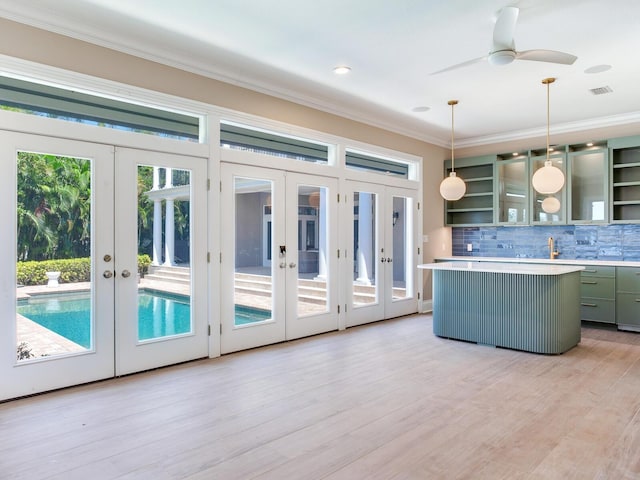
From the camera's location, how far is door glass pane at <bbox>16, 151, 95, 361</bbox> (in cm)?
328

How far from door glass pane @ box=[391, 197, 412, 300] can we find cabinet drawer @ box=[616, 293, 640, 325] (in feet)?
8.88

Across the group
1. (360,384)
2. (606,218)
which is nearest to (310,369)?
(360,384)

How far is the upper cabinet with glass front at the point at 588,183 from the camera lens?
607cm

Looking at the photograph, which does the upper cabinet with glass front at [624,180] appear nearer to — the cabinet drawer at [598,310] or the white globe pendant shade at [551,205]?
the white globe pendant shade at [551,205]

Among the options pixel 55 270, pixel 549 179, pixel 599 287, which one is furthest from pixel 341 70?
pixel 599 287

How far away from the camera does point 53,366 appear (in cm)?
341

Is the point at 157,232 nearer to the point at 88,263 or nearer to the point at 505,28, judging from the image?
the point at 88,263

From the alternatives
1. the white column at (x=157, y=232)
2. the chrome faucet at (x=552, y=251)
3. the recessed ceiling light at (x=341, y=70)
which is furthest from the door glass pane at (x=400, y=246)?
the white column at (x=157, y=232)

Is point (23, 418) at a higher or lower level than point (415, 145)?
lower

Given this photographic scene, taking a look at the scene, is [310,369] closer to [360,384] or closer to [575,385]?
[360,384]

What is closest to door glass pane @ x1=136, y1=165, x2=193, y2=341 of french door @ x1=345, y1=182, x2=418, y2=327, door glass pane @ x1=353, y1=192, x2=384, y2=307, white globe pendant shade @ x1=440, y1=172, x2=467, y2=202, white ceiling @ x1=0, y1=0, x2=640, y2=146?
white ceiling @ x1=0, y1=0, x2=640, y2=146

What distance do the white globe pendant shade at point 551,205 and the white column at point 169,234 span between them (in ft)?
16.8

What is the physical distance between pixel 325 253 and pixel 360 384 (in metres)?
2.18

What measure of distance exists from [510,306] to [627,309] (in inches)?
78.7
